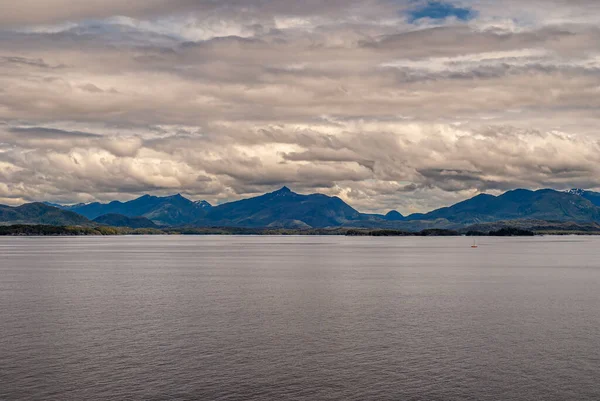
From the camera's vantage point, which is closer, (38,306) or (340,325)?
(340,325)

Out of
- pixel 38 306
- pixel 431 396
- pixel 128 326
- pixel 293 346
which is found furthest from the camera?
pixel 38 306

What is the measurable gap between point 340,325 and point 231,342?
16645mm

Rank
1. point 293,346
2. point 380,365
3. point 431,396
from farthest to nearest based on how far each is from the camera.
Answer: point 293,346
point 380,365
point 431,396

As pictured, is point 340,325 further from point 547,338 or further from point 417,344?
point 547,338

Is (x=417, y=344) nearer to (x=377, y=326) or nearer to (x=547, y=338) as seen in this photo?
(x=377, y=326)

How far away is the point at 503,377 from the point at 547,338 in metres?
18.6

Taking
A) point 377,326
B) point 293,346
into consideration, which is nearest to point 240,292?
point 377,326

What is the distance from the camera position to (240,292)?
112m

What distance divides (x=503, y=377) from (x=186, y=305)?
2122 inches

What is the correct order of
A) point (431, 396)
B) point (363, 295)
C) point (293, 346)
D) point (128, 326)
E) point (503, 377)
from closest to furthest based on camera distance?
point (431, 396) → point (503, 377) → point (293, 346) → point (128, 326) → point (363, 295)

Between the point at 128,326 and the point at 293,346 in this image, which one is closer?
the point at 293,346

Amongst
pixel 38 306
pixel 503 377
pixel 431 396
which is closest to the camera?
pixel 431 396

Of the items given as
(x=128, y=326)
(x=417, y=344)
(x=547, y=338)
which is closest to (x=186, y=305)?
(x=128, y=326)

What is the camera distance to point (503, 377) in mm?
51312
